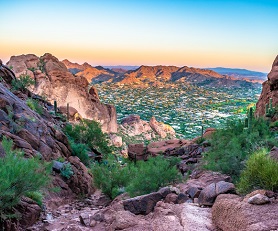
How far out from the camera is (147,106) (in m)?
130

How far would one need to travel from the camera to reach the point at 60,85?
64625 mm

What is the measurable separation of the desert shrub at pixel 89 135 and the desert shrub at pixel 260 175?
18.1 meters

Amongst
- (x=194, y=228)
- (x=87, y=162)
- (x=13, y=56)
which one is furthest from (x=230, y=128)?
(x=13, y=56)

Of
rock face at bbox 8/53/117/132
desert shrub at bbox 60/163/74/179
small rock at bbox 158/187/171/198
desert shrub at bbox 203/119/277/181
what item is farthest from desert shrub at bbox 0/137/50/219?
rock face at bbox 8/53/117/132

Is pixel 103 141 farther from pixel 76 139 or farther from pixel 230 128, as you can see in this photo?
pixel 230 128

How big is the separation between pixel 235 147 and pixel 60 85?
55512 millimetres

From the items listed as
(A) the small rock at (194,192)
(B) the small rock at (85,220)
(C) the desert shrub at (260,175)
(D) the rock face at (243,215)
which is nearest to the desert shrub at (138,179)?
(A) the small rock at (194,192)

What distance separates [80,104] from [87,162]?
4789cm

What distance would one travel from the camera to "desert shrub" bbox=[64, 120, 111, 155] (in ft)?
78.7

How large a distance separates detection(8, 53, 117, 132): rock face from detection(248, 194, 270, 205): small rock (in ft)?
188

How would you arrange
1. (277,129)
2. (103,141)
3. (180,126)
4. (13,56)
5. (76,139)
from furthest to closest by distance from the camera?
(180,126) → (13,56) → (103,141) → (76,139) → (277,129)

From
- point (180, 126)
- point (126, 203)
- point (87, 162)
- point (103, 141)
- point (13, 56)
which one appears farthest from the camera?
point (180, 126)

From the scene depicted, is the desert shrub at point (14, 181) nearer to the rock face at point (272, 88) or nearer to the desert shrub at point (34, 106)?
the desert shrub at point (34, 106)

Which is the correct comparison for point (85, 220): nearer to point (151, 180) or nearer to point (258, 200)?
point (151, 180)
